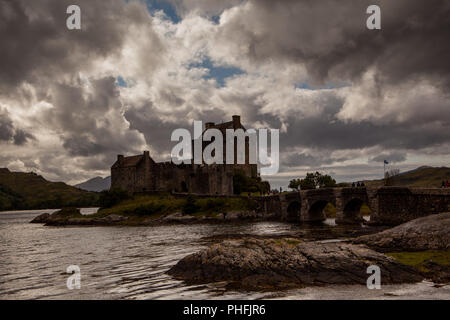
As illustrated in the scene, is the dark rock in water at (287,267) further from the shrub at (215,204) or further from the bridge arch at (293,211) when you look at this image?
the shrub at (215,204)

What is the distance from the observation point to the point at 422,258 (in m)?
19.3

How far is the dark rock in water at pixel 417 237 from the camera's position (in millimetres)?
22766

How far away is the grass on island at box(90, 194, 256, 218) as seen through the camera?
73938 millimetres

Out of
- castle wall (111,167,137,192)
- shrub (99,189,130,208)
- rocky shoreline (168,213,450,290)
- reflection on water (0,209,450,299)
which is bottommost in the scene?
reflection on water (0,209,450,299)

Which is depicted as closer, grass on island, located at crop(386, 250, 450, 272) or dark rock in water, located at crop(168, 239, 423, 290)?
dark rock in water, located at crop(168, 239, 423, 290)

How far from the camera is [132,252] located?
3041 cm

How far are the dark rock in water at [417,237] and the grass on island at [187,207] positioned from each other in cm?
4830

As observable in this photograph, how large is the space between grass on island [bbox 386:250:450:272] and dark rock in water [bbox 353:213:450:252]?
5.26 feet

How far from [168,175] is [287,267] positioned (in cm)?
8124

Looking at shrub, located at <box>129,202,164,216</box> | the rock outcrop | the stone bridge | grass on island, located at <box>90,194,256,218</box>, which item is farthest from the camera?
shrub, located at <box>129,202,164,216</box>

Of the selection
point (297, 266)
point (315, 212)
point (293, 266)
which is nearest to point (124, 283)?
point (293, 266)

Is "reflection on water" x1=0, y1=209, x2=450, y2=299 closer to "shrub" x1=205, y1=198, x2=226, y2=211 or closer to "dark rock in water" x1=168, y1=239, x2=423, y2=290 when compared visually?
"dark rock in water" x1=168, y1=239, x2=423, y2=290

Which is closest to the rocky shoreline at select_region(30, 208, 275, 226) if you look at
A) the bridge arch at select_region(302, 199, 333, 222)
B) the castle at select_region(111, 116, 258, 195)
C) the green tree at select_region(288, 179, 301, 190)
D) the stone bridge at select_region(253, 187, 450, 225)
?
the stone bridge at select_region(253, 187, 450, 225)
